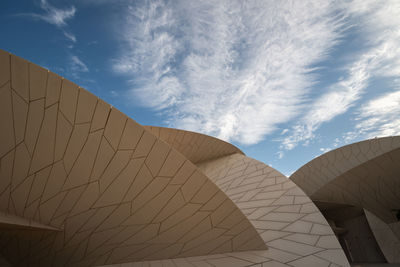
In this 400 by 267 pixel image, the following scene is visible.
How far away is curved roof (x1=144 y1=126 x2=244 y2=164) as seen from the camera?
12.6 meters

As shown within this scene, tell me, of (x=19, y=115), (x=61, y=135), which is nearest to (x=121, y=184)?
(x=61, y=135)

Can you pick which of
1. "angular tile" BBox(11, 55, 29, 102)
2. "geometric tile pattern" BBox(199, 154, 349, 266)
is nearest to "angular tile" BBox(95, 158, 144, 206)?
"angular tile" BBox(11, 55, 29, 102)

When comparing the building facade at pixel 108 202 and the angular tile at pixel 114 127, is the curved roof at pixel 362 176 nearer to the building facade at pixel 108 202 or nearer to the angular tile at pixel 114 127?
the building facade at pixel 108 202

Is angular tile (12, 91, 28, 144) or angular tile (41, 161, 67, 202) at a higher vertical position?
angular tile (12, 91, 28, 144)

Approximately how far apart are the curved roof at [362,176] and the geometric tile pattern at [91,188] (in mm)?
11402

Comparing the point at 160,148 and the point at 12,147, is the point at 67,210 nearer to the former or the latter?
the point at 12,147

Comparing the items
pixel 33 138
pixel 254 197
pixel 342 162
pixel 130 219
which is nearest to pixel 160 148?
pixel 130 219

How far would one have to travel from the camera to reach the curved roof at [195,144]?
41.2 feet

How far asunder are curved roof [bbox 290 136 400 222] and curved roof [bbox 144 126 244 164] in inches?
258

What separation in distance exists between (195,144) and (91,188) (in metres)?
9.94

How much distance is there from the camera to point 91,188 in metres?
3.94

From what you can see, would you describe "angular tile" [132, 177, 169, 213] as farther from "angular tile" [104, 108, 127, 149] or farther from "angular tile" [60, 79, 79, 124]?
"angular tile" [60, 79, 79, 124]

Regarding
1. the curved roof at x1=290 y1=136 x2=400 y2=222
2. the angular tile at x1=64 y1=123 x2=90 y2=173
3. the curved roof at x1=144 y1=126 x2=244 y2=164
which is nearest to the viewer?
the angular tile at x1=64 y1=123 x2=90 y2=173

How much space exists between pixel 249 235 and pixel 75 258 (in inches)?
177
